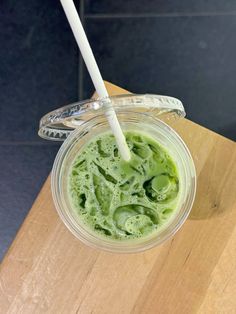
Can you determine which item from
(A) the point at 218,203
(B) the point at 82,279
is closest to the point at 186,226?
(A) the point at 218,203

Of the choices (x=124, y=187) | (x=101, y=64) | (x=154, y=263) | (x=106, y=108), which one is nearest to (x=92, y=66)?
(x=106, y=108)

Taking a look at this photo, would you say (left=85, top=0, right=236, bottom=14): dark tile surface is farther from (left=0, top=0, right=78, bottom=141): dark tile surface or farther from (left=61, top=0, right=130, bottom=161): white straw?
(left=61, top=0, right=130, bottom=161): white straw

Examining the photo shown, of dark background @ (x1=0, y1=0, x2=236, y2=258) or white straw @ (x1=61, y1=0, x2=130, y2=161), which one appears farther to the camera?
dark background @ (x1=0, y1=0, x2=236, y2=258)

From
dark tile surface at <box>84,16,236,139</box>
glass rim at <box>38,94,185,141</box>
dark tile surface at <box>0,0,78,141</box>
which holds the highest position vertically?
dark tile surface at <box>84,16,236,139</box>

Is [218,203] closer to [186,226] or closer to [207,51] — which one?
[186,226]

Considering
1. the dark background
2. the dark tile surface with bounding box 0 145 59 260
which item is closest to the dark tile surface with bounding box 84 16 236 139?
the dark background

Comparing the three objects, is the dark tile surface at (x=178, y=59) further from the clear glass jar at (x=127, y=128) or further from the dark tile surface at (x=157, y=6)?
the clear glass jar at (x=127, y=128)
